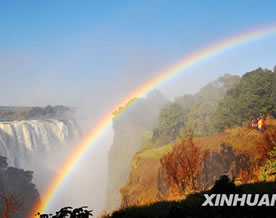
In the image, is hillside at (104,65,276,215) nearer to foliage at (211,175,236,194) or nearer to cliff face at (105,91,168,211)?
cliff face at (105,91,168,211)

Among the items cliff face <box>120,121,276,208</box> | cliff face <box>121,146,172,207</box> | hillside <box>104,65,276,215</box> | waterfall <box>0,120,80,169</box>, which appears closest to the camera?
hillside <box>104,65,276,215</box>

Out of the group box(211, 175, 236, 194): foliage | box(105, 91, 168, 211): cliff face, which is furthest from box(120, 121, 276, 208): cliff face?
box(105, 91, 168, 211): cliff face

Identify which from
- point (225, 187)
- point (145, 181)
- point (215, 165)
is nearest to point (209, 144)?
point (215, 165)

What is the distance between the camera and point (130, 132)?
46469 mm

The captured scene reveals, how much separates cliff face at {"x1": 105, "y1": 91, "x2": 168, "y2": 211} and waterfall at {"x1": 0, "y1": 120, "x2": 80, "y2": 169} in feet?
43.9

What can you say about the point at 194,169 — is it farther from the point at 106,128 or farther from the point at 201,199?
the point at 106,128

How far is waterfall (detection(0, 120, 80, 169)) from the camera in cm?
3888

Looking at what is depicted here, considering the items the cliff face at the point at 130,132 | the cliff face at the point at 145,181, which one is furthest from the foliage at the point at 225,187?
the cliff face at the point at 130,132

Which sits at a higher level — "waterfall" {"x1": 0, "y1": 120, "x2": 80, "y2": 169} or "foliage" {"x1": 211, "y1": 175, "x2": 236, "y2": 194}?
"waterfall" {"x1": 0, "y1": 120, "x2": 80, "y2": 169}

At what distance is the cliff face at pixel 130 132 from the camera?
43531 millimetres

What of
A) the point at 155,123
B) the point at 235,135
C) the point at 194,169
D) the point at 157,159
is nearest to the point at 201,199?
the point at 194,169

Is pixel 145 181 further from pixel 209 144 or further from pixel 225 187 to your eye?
pixel 225 187

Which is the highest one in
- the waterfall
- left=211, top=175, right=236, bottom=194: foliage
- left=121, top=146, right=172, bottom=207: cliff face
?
the waterfall

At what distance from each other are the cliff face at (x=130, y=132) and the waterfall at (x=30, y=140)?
1338 centimetres
